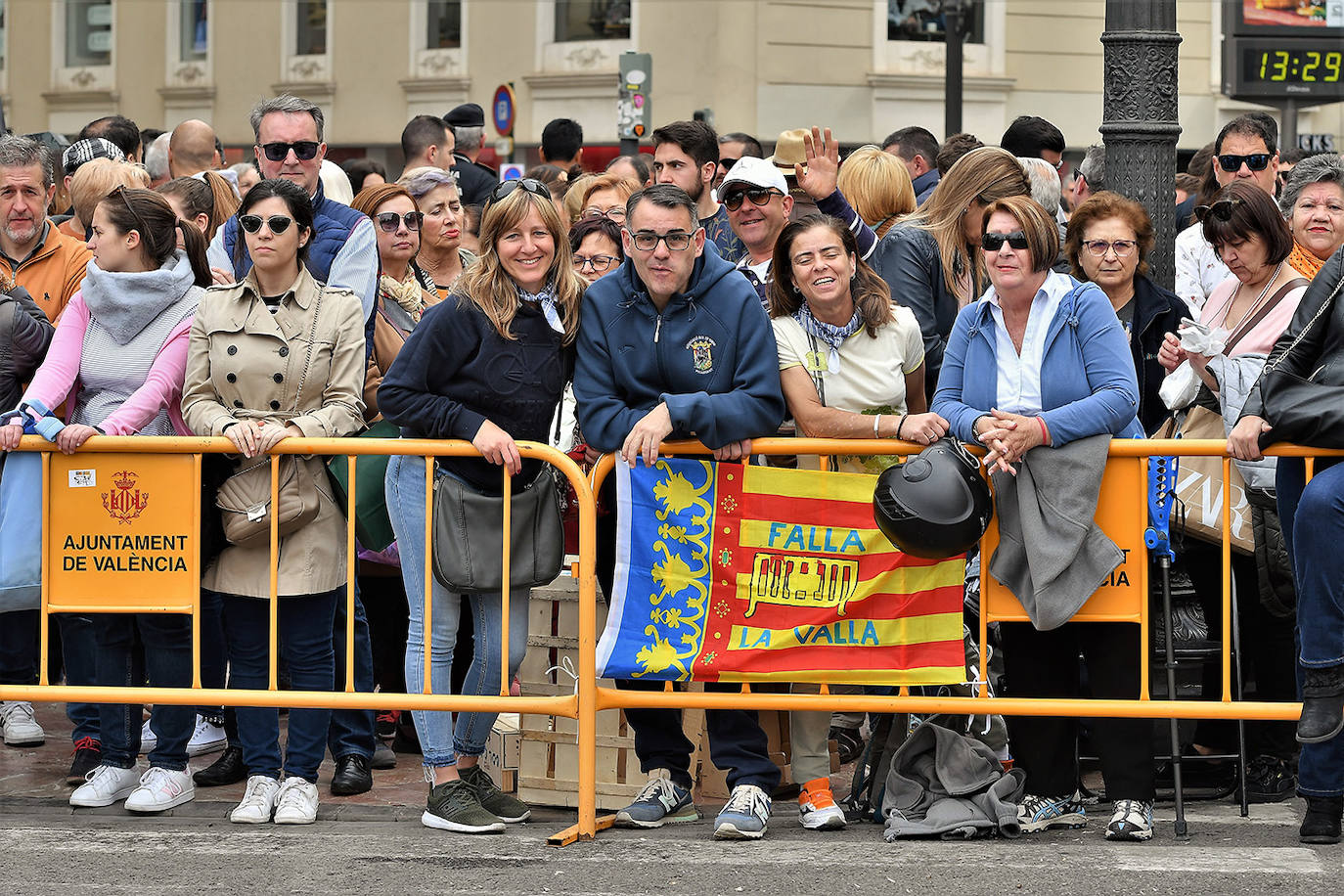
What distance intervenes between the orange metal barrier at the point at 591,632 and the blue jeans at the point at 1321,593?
165 mm

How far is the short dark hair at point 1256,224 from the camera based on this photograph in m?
6.65

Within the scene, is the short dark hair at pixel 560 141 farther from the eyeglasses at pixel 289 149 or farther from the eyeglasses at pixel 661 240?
the eyeglasses at pixel 661 240

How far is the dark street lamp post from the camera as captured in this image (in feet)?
23.6

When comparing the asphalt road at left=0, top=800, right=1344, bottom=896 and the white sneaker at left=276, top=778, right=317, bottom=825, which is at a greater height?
the white sneaker at left=276, top=778, right=317, bottom=825

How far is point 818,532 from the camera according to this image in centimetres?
617

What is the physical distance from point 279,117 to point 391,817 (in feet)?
9.74

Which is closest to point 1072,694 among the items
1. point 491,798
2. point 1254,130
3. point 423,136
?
point 491,798

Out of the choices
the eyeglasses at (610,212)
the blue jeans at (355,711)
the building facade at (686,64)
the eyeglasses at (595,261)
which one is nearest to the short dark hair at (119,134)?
the eyeglasses at (610,212)

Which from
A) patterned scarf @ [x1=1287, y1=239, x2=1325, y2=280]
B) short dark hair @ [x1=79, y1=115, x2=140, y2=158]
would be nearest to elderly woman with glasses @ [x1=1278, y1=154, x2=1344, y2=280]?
patterned scarf @ [x1=1287, y1=239, x2=1325, y2=280]

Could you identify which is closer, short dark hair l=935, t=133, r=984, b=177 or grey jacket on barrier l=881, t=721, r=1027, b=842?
grey jacket on barrier l=881, t=721, r=1027, b=842

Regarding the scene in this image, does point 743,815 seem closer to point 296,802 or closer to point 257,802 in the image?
point 296,802

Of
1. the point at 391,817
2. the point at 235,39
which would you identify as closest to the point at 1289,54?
the point at 391,817

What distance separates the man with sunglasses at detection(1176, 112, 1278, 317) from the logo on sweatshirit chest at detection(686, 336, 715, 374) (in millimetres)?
3095

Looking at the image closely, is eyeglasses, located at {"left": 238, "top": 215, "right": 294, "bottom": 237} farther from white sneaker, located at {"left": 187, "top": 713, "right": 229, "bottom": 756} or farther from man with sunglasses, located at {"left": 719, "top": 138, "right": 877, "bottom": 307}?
white sneaker, located at {"left": 187, "top": 713, "right": 229, "bottom": 756}
